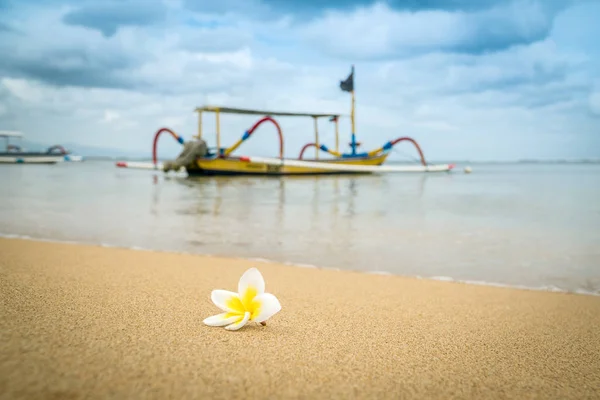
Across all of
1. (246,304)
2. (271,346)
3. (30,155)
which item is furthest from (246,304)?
(30,155)

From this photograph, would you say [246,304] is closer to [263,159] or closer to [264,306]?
[264,306]

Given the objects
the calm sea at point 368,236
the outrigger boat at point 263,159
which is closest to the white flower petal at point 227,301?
the calm sea at point 368,236

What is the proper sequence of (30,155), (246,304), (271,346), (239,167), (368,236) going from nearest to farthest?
(271,346), (246,304), (368,236), (239,167), (30,155)

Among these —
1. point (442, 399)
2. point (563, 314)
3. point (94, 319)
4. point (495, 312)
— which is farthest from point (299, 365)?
point (563, 314)

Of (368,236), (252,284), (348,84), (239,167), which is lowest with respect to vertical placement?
(368,236)

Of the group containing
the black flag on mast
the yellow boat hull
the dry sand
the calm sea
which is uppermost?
the black flag on mast

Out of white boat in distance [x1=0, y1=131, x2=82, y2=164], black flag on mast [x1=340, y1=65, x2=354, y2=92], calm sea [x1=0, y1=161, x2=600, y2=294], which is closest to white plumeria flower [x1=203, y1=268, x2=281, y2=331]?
calm sea [x1=0, y1=161, x2=600, y2=294]

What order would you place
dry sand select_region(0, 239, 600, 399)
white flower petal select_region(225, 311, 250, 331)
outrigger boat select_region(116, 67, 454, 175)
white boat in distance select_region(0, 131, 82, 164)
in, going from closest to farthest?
1. dry sand select_region(0, 239, 600, 399)
2. white flower petal select_region(225, 311, 250, 331)
3. outrigger boat select_region(116, 67, 454, 175)
4. white boat in distance select_region(0, 131, 82, 164)

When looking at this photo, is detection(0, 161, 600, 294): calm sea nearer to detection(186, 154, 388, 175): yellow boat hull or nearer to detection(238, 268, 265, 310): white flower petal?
detection(238, 268, 265, 310): white flower petal
